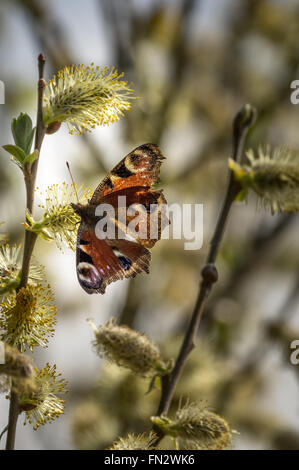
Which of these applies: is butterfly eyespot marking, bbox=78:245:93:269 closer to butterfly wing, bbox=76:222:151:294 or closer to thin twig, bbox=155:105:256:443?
butterfly wing, bbox=76:222:151:294

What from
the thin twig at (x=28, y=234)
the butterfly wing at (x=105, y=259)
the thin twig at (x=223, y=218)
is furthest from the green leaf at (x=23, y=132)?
the thin twig at (x=223, y=218)

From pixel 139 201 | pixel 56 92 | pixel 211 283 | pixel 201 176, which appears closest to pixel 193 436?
pixel 211 283

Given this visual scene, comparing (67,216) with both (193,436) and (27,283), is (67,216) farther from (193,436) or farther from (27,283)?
(193,436)

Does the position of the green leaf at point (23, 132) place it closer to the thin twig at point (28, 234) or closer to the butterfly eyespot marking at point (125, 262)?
the thin twig at point (28, 234)

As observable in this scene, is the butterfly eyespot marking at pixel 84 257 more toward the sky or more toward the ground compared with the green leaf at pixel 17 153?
more toward the ground

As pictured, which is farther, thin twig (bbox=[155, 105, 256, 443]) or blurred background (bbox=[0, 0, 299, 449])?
blurred background (bbox=[0, 0, 299, 449])

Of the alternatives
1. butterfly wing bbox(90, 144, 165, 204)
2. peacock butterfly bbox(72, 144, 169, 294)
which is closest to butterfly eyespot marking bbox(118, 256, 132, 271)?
peacock butterfly bbox(72, 144, 169, 294)

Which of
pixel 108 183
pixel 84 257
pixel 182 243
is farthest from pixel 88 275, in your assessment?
pixel 182 243

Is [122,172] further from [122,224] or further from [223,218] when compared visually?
[223,218]
